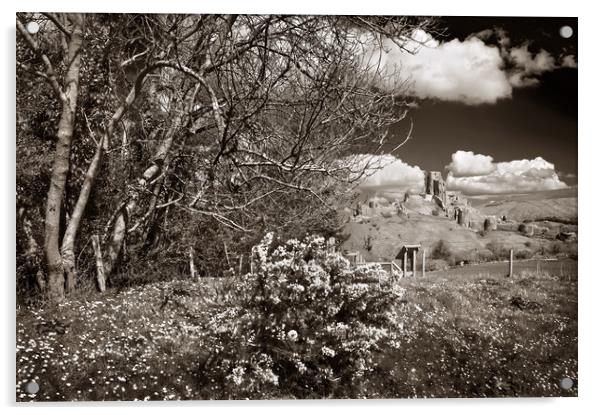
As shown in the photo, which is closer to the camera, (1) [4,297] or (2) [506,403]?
(1) [4,297]

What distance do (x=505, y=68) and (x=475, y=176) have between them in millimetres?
892

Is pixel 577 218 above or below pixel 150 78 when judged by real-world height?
below

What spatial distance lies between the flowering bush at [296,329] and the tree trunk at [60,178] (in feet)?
4.07

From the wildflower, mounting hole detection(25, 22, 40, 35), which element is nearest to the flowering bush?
the wildflower

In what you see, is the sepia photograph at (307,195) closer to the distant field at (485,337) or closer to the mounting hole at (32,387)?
the distant field at (485,337)

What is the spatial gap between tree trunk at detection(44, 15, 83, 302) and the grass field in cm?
20

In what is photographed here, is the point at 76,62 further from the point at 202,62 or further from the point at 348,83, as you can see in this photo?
the point at 348,83

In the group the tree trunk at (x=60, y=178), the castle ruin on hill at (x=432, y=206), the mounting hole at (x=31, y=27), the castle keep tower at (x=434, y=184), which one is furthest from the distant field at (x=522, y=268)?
the mounting hole at (x=31, y=27)

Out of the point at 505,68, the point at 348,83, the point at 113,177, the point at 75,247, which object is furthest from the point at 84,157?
the point at 505,68

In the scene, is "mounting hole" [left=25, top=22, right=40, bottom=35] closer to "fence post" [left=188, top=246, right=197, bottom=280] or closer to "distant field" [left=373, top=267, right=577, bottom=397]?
"fence post" [left=188, top=246, right=197, bottom=280]

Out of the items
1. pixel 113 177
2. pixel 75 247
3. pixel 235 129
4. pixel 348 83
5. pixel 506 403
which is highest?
pixel 348 83

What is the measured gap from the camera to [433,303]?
14.7 ft

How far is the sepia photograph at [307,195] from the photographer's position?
13.7 ft

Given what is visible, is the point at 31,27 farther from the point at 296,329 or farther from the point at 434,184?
the point at 434,184
